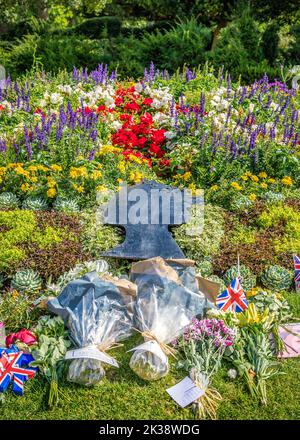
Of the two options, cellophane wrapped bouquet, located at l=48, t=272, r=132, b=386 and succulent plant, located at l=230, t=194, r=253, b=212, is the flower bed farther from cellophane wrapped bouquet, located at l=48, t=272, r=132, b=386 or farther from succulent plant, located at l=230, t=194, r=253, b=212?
cellophane wrapped bouquet, located at l=48, t=272, r=132, b=386

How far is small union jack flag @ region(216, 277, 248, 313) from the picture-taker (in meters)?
3.82

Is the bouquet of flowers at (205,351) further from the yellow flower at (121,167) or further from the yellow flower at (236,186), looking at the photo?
the yellow flower at (121,167)

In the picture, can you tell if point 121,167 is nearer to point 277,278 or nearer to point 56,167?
point 56,167

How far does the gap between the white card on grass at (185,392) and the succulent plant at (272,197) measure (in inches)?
94.4

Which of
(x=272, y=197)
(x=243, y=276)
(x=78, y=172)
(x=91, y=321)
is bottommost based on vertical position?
(x=243, y=276)

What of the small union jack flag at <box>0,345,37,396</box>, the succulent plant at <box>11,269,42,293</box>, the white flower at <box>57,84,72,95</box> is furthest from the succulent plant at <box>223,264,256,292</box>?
the white flower at <box>57,84,72,95</box>

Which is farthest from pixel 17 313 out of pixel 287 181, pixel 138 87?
pixel 138 87

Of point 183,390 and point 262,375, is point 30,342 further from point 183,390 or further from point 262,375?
point 262,375

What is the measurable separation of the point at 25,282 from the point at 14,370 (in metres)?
0.92

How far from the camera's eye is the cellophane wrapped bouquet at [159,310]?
335 centimetres

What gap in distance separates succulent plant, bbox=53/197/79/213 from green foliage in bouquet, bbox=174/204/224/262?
1017 mm

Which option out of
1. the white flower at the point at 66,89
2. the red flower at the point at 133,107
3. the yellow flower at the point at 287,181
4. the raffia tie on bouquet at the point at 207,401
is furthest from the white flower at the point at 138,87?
the raffia tie on bouquet at the point at 207,401

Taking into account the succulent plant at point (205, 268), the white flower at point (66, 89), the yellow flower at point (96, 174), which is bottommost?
the succulent plant at point (205, 268)

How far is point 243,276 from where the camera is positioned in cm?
432
